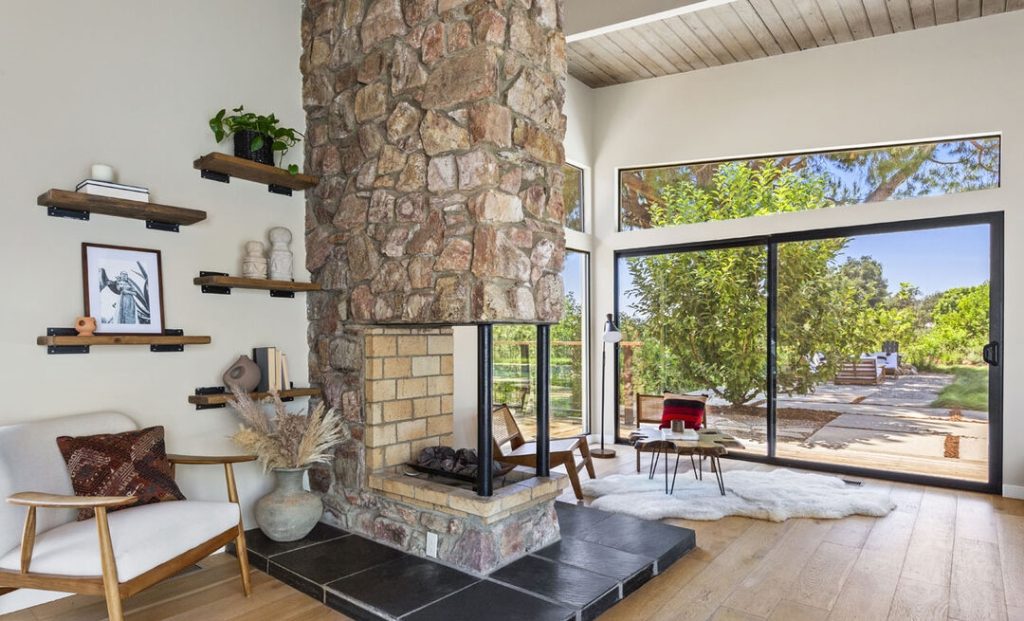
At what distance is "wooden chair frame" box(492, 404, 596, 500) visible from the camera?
162 inches

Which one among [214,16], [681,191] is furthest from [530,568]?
[681,191]

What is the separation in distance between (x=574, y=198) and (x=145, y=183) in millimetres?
4242

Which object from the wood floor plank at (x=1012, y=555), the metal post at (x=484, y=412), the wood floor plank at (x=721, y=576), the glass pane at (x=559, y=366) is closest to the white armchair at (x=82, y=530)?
the metal post at (x=484, y=412)

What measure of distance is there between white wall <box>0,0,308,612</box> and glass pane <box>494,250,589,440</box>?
198cm

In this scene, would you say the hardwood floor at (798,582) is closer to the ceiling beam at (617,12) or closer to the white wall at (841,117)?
the white wall at (841,117)

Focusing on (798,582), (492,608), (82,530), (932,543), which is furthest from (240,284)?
(932,543)

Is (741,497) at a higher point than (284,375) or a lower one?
lower

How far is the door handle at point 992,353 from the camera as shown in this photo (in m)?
4.62

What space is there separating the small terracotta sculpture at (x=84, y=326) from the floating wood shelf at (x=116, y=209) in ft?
1.67

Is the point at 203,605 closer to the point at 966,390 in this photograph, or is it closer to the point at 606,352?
the point at 606,352

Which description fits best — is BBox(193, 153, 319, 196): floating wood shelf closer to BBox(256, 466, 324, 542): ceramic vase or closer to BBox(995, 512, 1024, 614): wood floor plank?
BBox(256, 466, 324, 542): ceramic vase

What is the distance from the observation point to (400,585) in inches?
110

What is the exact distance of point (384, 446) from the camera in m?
3.51

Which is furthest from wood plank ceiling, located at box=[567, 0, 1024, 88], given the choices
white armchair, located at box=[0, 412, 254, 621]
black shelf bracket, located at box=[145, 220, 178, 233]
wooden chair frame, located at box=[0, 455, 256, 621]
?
wooden chair frame, located at box=[0, 455, 256, 621]
